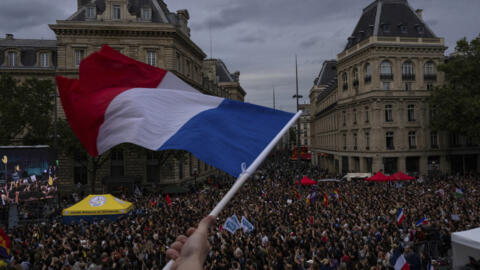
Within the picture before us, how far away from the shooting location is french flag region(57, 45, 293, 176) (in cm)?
526

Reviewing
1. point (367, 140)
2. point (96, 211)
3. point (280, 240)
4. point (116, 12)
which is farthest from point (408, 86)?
point (96, 211)

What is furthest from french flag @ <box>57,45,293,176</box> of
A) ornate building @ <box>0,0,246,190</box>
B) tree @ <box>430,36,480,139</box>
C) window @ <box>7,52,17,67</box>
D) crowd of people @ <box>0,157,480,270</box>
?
window @ <box>7,52,17,67</box>

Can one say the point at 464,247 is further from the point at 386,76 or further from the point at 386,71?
the point at 386,71

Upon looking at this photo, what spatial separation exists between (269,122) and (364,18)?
2246 inches

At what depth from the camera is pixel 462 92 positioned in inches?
1695

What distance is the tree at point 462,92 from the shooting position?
42.3 metres

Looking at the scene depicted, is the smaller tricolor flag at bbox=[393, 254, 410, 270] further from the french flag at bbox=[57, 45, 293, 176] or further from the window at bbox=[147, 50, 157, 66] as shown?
the window at bbox=[147, 50, 157, 66]

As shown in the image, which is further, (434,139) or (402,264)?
(434,139)

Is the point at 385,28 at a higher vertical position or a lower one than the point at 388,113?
higher

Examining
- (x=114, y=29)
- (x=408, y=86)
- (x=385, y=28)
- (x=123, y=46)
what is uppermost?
→ (x=385, y=28)

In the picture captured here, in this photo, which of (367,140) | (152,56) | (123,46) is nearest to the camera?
(123,46)

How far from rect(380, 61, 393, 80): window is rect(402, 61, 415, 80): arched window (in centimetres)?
186

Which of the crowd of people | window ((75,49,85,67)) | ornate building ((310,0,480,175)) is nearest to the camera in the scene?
the crowd of people

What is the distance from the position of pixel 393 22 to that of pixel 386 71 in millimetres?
7755
